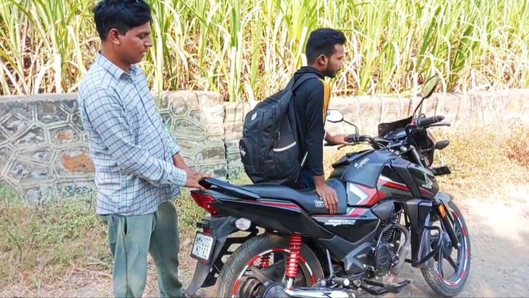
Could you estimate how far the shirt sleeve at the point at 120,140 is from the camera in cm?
210

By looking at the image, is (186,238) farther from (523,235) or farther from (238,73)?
(523,235)

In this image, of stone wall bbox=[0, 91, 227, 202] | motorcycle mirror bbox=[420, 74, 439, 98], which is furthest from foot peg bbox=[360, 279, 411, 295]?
stone wall bbox=[0, 91, 227, 202]

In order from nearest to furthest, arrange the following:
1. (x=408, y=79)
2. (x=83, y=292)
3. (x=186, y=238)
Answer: (x=83, y=292) < (x=186, y=238) < (x=408, y=79)

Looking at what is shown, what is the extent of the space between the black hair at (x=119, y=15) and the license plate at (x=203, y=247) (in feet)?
3.38

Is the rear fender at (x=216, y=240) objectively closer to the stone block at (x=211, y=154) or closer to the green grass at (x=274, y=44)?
the stone block at (x=211, y=154)

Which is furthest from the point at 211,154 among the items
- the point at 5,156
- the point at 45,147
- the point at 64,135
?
the point at 5,156

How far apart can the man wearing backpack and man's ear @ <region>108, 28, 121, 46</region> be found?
2.99 feet

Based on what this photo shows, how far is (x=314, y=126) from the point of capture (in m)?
2.58

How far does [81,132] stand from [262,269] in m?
2.08

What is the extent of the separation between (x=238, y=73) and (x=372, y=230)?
2.25 metres

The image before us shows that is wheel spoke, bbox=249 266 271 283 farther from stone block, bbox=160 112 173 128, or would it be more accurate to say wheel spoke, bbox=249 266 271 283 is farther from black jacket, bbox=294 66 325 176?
stone block, bbox=160 112 173 128

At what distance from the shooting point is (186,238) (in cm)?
375

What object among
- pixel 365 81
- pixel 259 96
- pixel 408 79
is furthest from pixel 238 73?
pixel 408 79

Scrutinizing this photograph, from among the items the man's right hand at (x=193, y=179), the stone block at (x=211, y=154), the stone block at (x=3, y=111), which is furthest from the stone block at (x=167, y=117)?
the man's right hand at (x=193, y=179)
